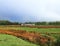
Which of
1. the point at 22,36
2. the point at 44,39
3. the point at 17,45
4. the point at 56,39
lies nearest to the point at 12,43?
the point at 17,45

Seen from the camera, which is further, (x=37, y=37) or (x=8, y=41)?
(x=37, y=37)

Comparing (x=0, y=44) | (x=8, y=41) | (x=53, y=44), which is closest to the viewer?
(x=0, y=44)

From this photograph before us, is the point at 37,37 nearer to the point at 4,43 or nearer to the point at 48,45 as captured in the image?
the point at 48,45

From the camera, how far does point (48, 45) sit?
21.8 metres

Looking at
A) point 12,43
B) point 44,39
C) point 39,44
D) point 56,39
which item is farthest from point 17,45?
point 56,39

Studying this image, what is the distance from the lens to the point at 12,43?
686 inches

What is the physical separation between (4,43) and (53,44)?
7.15 meters

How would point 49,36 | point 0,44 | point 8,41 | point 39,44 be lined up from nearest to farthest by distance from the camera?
point 0,44, point 8,41, point 39,44, point 49,36

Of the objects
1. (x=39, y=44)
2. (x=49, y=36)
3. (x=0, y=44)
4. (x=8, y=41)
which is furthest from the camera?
(x=49, y=36)

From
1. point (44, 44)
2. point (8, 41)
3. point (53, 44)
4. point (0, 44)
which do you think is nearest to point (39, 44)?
point (44, 44)

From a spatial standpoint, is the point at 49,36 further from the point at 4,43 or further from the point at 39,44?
the point at 4,43

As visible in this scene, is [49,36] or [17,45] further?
[49,36]

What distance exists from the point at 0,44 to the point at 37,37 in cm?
664

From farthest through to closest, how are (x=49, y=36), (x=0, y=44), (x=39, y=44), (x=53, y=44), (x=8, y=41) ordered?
(x=49, y=36)
(x=53, y=44)
(x=39, y=44)
(x=8, y=41)
(x=0, y=44)
